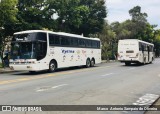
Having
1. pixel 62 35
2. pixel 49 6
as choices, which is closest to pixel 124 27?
pixel 49 6

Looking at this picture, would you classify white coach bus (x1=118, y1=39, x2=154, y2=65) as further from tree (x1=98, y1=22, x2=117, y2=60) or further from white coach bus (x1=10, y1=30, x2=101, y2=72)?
tree (x1=98, y1=22, x2=117, y2=60)

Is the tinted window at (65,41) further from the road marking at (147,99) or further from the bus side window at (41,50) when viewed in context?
the road marking at (147,99)

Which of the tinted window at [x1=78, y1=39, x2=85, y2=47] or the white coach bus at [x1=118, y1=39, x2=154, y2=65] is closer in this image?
the tinted window at [x1=78, y1=39, x2=85, y2=47]

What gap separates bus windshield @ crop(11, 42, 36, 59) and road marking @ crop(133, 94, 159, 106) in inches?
489

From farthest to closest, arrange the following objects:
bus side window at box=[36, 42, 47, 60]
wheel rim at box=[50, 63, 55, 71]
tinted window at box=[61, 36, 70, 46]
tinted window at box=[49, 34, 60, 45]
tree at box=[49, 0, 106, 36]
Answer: tree at box=[49, 0, 106, 36] → tinted window at box=[61, 36, 70, 46] → wheel rim at box=[50, 63, 55, 71] → tinted window at box=[49, 34, 60, 45] → bus side window at box=[36, 42, 47, 60]

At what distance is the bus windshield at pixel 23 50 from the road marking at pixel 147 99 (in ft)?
40.7

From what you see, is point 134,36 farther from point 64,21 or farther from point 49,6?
point 49,6

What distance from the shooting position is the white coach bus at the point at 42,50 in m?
23.9

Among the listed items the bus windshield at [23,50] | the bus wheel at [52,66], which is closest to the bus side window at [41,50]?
the bus windshield at [23,50]

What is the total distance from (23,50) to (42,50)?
4.76 feet

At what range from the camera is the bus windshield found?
2384 centimetres

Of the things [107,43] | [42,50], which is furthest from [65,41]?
[107,43]


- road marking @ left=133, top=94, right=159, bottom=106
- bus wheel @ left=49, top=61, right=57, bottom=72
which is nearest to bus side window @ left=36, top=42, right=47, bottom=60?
bus wheel @ left=49, top=61, right=57, bottom=72

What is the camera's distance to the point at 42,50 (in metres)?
24.6
